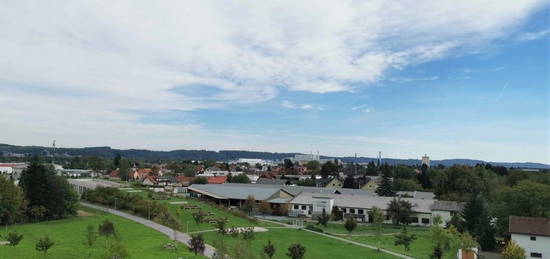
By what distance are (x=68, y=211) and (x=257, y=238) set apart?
23.1m

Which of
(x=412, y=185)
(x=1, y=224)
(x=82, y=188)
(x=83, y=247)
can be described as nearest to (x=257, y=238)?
(x=83, y=247)

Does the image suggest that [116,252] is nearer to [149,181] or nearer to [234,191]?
[234,191]

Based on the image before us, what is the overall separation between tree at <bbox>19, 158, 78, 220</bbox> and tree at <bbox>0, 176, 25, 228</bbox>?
3.47 metres

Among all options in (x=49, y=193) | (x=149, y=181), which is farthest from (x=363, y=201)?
(x=149, y=181)

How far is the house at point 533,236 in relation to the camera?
36219 millimetres

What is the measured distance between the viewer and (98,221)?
1843 inches

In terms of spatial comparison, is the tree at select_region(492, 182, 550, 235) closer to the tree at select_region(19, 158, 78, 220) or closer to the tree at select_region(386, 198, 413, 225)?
the tree at select_region(386, 198, 413, 225)

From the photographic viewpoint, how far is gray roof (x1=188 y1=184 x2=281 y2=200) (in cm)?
7138

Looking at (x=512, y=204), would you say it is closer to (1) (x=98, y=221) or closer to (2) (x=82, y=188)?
(1) (x=98, y=221)

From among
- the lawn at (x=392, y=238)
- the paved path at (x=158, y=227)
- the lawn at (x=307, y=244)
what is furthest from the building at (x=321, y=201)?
the paved path at (x=158, y=227)

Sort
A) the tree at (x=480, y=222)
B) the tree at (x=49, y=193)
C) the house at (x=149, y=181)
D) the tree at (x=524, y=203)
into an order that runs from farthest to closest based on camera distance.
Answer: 1. the house at (x=149, y=181)
2. the tree at (x=49, y=193)
3. the tree at (x=524, y=203)
4. the tree at (x=480, y=222)

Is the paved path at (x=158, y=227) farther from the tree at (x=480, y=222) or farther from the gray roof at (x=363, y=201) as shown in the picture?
the gray roof at (x=363, y=201)

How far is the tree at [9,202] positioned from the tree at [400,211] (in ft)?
137

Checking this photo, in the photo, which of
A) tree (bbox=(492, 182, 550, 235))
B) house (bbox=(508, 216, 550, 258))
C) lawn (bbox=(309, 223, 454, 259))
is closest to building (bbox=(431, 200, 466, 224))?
lawn (bbox=(309, 223, 454, 259))
